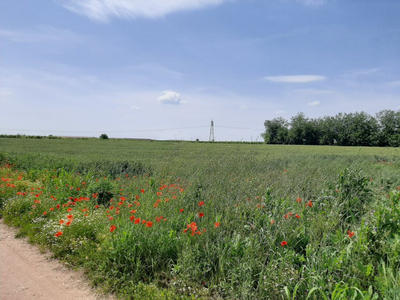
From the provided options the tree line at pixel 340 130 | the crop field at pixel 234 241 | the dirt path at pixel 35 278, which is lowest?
the dirt path at pixel 35 278

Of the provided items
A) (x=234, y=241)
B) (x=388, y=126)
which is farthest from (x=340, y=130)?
(x=234, y=241)

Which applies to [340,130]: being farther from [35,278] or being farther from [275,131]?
[35,278]

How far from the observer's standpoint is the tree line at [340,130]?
47.8m

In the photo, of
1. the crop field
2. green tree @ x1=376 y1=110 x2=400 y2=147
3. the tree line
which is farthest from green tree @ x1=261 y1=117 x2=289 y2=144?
the crop field

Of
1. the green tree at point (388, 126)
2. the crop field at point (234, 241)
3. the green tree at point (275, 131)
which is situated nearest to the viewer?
the crop field at point (234, 241)

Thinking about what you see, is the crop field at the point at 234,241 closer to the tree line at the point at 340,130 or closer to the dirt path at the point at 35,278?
the dirt path at the point at 35,278

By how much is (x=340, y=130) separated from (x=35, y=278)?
61.5 metres

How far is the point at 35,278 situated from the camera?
351 centimetres

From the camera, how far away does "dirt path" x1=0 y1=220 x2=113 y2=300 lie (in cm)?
313

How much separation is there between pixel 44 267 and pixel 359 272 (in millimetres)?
4089

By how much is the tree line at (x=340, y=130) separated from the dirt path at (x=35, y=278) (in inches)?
1948

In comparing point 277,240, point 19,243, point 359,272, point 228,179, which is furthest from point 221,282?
point 19,243

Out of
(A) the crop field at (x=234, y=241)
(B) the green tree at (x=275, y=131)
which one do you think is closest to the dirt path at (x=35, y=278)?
(A) the crop field at (x=234, y=241)

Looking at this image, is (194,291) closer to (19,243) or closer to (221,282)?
(221,282)
